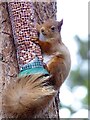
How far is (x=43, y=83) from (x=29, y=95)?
5cm

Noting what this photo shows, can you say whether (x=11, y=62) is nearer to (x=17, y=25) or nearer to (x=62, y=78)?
(x=17, y=25)

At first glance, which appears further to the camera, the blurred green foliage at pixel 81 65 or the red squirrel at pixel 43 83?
the blurred green foliage at pixel 81 65

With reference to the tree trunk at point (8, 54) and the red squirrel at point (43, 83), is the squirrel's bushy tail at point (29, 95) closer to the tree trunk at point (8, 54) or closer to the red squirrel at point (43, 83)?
the red squirrel at point (43, 83)

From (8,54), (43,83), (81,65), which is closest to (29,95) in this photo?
(43,83)

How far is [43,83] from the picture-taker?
1.29 meters

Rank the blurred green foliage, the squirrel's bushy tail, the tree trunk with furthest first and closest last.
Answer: the blurred green foliage, the tree trunk, the squirrel's bushy tail

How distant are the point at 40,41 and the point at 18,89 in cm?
15

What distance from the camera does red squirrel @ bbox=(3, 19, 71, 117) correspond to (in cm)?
127

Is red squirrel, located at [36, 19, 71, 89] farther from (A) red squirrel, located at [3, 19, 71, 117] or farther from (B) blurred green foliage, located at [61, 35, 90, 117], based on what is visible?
(B) blurred green foliage, located at [61, 35, 90, 117]

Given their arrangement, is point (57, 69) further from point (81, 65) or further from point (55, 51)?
point (81, 65)

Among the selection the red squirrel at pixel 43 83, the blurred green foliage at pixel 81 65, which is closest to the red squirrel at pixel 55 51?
the red squirrel at pixel 43 83

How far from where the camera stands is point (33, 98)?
1.26 metres

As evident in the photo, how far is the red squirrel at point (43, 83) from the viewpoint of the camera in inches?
49.9

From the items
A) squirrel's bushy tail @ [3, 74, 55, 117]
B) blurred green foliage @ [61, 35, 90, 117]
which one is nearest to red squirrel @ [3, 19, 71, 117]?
squirrel's bushy tail @ [3, 74, 55, 117]
